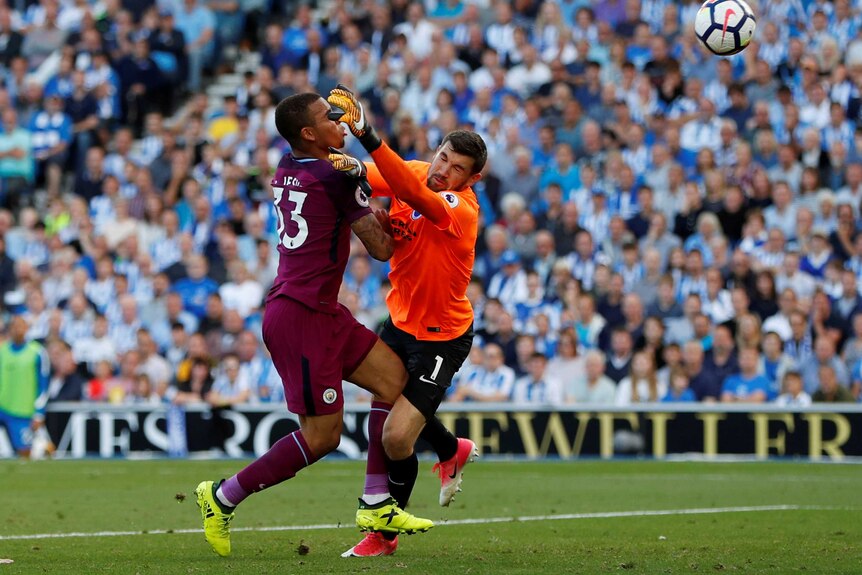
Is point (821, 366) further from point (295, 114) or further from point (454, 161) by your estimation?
point (295, 114)

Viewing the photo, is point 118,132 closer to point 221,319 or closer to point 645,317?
point 221,319

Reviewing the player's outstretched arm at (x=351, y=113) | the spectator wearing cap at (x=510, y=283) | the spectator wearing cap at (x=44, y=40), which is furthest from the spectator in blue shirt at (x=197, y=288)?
the player's outstretched arm at (x=351, y=113)

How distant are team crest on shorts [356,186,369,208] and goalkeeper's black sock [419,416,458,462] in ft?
5.08

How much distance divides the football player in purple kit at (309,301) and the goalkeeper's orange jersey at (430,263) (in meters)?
0.29

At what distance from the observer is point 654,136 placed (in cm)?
2038

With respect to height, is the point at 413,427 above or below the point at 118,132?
below

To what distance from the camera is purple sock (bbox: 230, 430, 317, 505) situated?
8289 millimetres

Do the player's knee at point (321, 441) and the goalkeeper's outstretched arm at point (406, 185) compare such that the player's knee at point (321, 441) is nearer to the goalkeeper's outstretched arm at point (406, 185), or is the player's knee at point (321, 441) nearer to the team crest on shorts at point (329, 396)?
the team crest on shorts at point (329, 396)

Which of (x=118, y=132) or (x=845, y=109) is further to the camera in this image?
(x=118, y=132)

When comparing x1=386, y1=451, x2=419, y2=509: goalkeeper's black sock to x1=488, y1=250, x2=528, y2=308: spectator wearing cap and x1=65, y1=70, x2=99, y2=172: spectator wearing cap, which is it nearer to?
x1=488, y1=250, x2=528, y2=308: spectator wearing cap

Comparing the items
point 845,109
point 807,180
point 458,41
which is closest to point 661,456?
point 807,180

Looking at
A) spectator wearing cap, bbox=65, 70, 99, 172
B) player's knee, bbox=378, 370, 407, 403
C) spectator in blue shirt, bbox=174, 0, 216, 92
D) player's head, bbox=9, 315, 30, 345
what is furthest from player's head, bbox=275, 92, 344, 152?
spectator in blue shirt, bbox=174, 0, 216, 92

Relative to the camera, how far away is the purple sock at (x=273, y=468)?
8289 mm

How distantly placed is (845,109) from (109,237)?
10942 mm
